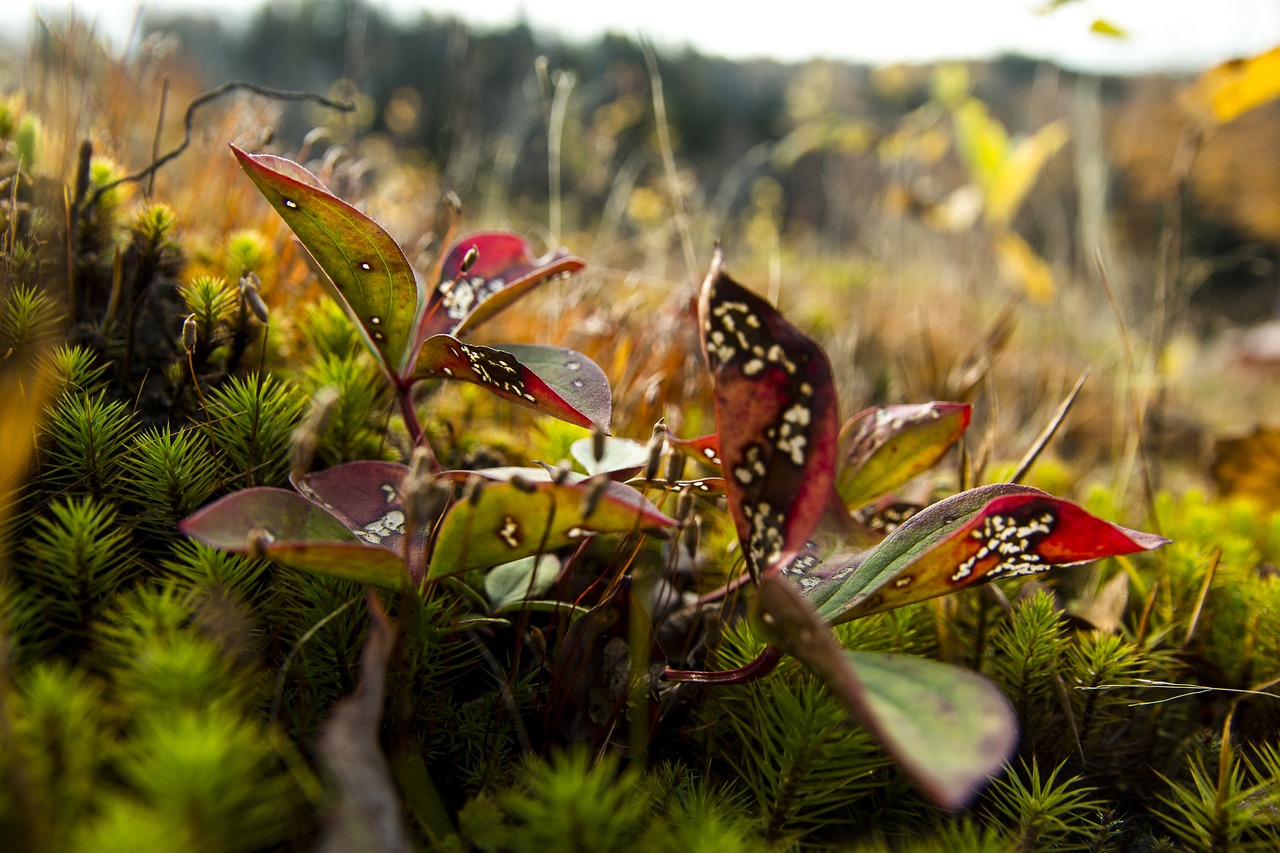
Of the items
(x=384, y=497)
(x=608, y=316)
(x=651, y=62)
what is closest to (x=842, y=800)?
Result: (x=384, y=497)

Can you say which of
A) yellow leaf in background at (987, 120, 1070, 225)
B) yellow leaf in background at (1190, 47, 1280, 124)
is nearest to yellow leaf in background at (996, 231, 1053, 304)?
yellow leaf in background at (987, 120, 1070, 225)

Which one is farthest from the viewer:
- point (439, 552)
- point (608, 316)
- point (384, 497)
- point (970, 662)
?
point (608, 316)

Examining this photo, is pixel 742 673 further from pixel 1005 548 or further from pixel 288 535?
pixel 288 535

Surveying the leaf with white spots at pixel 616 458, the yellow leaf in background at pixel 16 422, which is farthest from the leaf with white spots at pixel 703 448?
the yellow leaf in background at pixel 16 422

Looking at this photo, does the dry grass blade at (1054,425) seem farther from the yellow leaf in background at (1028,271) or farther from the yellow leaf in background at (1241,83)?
the yellow leaf in background at (1028,271)

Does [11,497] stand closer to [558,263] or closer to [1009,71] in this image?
[558,263]

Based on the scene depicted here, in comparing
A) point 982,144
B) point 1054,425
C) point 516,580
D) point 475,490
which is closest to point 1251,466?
point 1054,425

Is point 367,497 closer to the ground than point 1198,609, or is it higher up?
higher up
